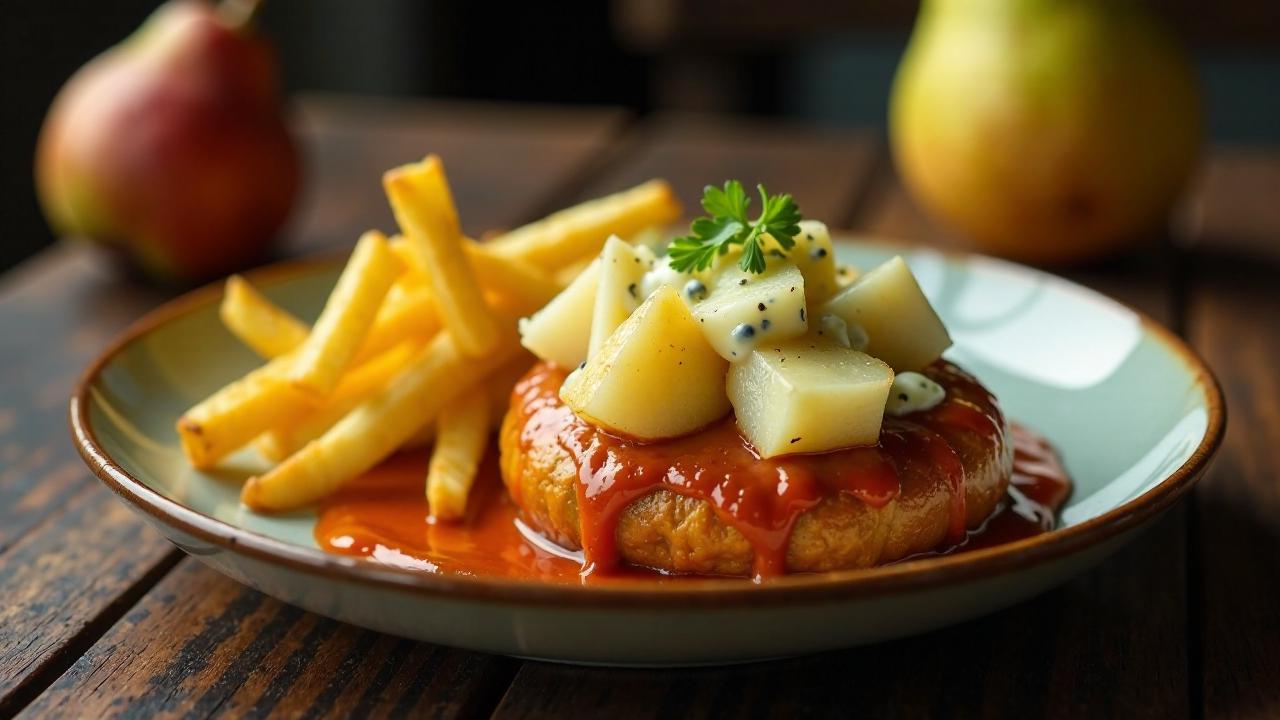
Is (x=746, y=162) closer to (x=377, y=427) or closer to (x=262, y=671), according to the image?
(x=377, y=427)

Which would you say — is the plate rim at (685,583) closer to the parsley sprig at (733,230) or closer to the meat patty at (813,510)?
the meat patty at (813,510)

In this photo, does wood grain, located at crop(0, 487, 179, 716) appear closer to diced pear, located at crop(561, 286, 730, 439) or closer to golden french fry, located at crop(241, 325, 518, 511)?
golden french fry, located at crop(241, 325, 518, 511)

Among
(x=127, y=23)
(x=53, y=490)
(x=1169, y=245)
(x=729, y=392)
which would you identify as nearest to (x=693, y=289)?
(x=729, y=392)

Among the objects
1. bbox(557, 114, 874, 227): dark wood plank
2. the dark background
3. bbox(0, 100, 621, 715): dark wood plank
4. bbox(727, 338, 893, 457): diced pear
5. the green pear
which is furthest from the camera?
the dark background

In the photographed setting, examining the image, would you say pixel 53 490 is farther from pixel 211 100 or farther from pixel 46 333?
pixel 211 100

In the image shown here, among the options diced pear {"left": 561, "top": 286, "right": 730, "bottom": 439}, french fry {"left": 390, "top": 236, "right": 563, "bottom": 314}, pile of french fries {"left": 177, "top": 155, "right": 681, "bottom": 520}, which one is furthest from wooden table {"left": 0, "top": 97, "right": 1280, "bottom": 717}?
french fry {"left": 390, "top": 236, "right": 563, "bottom": 314}

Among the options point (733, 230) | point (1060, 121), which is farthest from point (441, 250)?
point (1060, 121)
